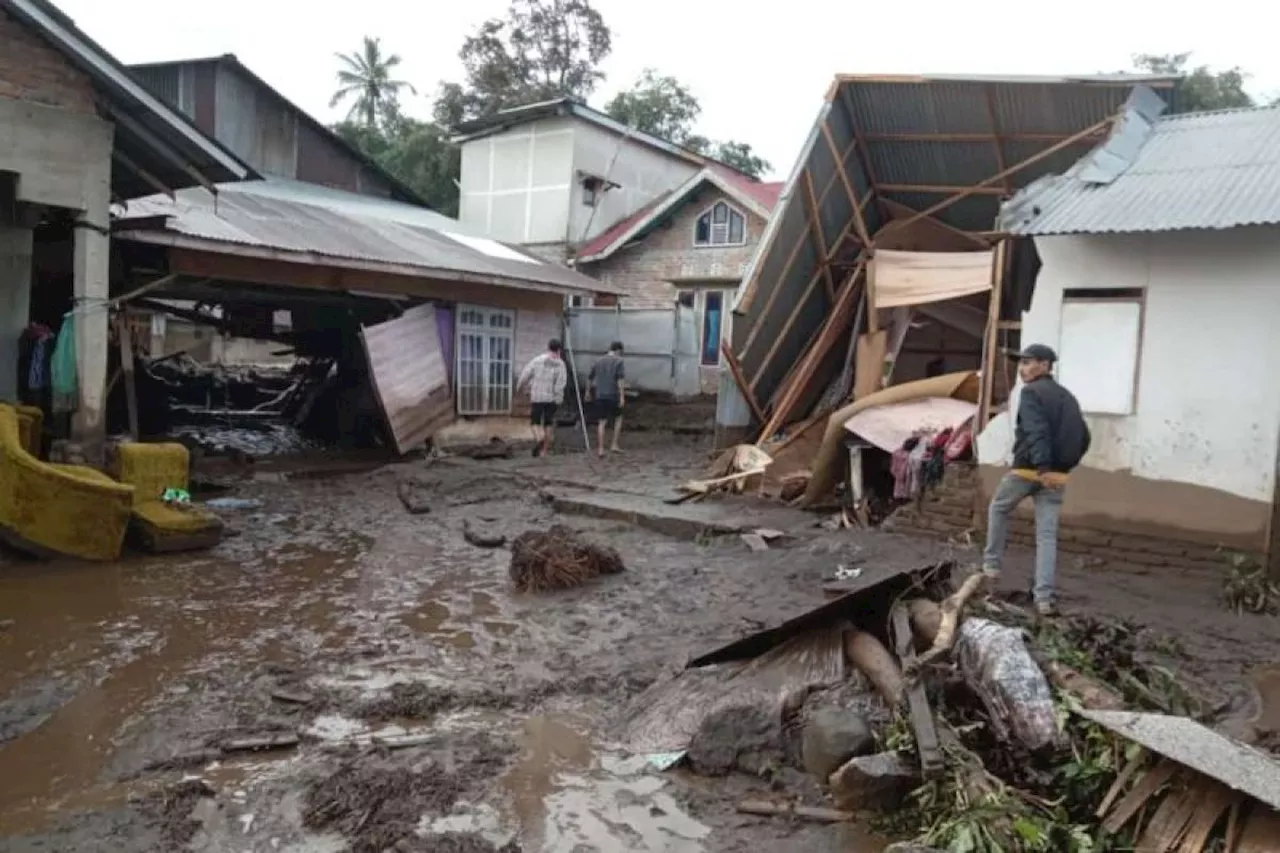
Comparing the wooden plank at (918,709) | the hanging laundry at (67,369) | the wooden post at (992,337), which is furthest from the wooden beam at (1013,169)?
the hanging laundry at (67,369)

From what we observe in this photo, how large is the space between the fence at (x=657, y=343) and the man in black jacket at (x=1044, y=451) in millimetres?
12317

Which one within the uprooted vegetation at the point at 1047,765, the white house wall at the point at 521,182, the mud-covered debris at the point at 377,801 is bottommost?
the mud-covered debris at the point at 377,801

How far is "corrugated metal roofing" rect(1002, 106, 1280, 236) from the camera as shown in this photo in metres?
6.79

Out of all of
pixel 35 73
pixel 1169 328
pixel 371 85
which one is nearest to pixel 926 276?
pixel 1169 328

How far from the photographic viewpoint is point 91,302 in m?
8.77

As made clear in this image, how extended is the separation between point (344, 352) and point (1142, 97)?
12348mm

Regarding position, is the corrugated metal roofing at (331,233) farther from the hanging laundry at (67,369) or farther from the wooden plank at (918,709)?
the wooden plank at (918,709)

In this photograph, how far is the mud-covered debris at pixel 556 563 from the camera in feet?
24.0

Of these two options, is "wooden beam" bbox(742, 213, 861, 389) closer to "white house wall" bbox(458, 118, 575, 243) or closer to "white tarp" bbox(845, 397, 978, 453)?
"white tarp" bbox(845, 397, 978, 453)

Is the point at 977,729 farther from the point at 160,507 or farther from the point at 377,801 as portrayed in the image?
the point at 160,507

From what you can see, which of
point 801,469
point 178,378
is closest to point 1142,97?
point 801,469

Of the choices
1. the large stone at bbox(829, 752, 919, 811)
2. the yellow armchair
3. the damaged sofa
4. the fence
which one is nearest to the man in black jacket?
the large stone at bbox(829, 752, 919, 811)

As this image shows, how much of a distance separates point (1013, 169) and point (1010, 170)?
0.19 feet

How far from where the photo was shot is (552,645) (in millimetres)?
6113
